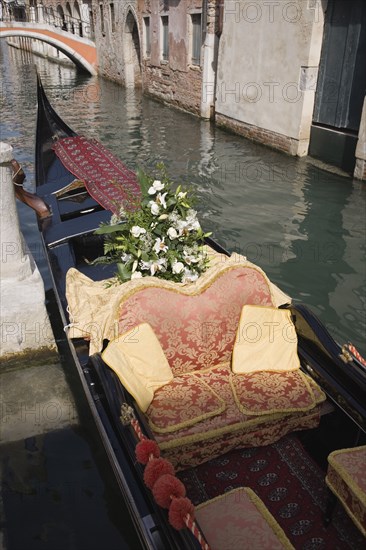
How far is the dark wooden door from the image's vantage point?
19.4 feet

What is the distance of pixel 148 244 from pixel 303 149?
5490 millimetres

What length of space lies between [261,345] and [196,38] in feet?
30.9

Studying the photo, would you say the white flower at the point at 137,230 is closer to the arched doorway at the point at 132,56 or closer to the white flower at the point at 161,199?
the white flower at the point at 161,199

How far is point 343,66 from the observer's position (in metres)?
6.16

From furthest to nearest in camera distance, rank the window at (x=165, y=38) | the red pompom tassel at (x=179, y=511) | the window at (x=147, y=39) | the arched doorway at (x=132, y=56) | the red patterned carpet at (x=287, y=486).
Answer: the arched doorway at (x=132, y=56)
the window at (x=147, y=39)
the window at (x=165, y=38)
the red patterned carpet at (x=287, y=486)
the red pompom tassel at (x=179, y=511)

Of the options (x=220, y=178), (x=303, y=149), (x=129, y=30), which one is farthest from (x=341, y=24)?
(x=129, y=30)

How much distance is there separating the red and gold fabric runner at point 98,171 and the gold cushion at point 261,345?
1540mm

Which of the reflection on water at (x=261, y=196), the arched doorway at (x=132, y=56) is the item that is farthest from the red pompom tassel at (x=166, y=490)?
the arched doorway at (x=132, y=56)

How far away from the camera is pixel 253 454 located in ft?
6.48

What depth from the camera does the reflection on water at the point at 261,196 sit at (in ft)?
13.1

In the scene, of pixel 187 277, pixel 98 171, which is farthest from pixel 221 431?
pixel 98 171

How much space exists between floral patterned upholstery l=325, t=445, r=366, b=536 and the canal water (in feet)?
3.06

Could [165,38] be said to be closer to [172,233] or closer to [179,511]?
[172,233]

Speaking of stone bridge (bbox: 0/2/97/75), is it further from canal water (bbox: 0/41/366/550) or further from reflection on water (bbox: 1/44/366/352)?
canal water (bbox: 0/41/366/550)
